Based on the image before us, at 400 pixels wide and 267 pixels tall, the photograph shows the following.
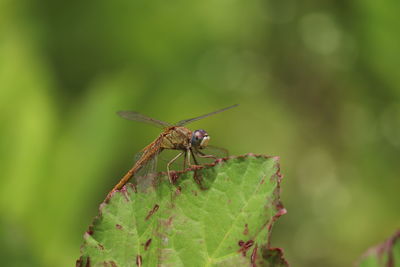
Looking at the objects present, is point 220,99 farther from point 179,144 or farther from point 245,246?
point 245,246

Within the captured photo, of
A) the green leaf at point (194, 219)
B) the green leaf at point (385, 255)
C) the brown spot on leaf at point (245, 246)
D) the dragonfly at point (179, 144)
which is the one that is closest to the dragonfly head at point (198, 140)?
the dragonfly at point (179, 144)

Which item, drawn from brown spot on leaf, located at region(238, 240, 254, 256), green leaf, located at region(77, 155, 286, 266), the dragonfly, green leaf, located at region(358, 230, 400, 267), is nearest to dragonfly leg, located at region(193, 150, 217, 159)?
the dragonfly

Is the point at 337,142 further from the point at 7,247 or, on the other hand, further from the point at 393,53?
the point at 7,247

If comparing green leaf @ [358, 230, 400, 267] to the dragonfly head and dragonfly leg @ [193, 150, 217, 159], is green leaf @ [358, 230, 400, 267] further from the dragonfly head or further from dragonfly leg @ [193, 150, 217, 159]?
the dragonfly head

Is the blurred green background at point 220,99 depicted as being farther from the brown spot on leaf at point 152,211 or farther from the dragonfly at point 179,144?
the brown spot on leaf at point 152,211

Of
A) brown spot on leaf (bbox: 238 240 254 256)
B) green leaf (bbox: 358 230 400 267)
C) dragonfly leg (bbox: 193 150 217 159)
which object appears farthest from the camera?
dragonfly leg (bbox: 193 150 217 159)
